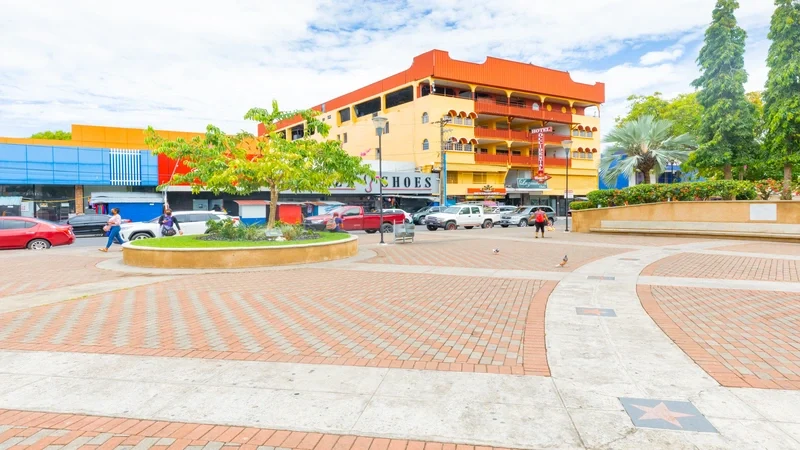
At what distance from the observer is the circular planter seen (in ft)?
41.0

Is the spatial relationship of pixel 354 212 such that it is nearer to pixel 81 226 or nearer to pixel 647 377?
pixel 81 226

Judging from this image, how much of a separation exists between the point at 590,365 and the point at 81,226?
93.2ft

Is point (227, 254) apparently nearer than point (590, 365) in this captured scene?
No

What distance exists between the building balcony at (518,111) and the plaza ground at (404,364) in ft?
135

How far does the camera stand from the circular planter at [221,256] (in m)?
12.5

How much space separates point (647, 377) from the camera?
458 centimetres

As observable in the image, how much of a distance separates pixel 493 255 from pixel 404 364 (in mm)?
10600

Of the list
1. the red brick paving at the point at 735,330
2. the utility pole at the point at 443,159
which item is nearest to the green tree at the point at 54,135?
the utility pole at the point at 443,159

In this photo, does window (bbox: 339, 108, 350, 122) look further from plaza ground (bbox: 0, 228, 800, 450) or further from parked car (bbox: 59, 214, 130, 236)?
plaza ground (bbox: 0, 228, 800, 450)

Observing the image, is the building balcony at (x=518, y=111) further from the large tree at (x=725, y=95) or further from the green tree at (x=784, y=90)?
the green tree at (x=784, y=90)

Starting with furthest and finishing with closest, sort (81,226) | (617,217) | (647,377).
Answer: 1. (81,226)
2. (617,217)
3. (647,377)

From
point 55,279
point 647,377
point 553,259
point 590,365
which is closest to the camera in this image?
point 647,377

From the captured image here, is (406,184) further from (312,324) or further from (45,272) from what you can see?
(312,324)

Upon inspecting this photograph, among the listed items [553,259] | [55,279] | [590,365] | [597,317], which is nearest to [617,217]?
[553,259]
